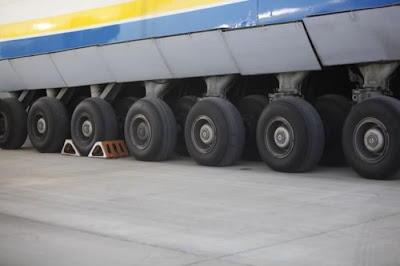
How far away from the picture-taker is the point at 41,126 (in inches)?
484

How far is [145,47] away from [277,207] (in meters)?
4.78

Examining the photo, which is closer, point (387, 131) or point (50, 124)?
point (387, 131)

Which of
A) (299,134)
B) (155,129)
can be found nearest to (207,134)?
(155,129)

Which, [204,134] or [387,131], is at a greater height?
[387,131]

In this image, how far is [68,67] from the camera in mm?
11789

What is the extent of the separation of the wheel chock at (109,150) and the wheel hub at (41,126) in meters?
1.46

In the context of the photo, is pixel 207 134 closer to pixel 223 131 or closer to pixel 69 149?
pixel 223 131

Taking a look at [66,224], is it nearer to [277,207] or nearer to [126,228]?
[126,228]

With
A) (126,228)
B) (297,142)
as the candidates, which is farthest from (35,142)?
(126,228)

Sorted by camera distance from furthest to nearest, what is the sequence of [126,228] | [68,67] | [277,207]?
[68,67]
[277,207]
[126,228]

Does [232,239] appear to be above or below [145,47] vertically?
below

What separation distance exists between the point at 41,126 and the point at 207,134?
418cm

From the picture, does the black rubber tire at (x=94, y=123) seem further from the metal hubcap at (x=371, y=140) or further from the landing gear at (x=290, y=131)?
the metal hubcap at (x=371, y=140)

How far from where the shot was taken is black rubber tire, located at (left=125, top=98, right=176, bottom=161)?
10.1 metres
